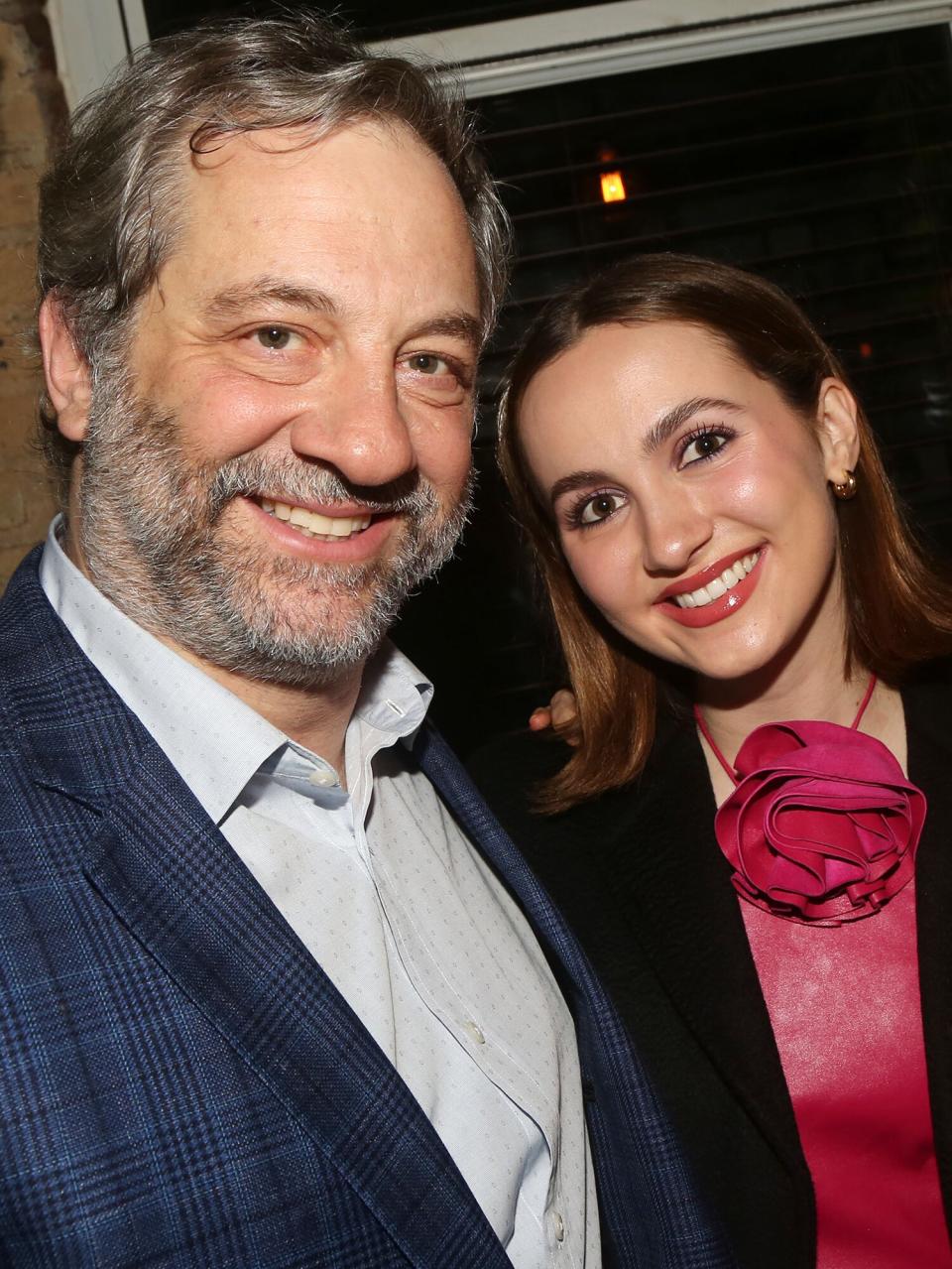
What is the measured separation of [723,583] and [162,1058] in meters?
1.17

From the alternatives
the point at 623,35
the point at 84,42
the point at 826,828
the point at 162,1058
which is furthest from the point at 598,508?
the point at 84,42

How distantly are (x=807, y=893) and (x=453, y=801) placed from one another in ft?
1.98

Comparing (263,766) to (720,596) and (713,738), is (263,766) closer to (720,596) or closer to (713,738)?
(720,596)

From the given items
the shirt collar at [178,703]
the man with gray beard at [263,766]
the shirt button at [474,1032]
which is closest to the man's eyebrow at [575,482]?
the man with gray beard at [263,766]

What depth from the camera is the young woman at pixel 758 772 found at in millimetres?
1625

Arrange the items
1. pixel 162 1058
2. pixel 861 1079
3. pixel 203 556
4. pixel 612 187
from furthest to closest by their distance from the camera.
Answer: pixel 612 187 < pixel 861 1079 < pixel 203 556 < pixel 162 1058

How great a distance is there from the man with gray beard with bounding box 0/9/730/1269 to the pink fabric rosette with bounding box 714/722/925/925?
1.23ft

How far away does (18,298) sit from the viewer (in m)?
2.55

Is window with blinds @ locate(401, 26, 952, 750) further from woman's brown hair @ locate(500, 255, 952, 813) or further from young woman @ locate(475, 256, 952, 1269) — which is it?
young woman @ locate(475, 256, 952, 1269)

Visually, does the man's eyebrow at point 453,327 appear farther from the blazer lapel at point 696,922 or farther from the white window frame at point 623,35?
the white window frame at point 623,35

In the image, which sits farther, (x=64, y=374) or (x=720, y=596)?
(x=720, y=596)

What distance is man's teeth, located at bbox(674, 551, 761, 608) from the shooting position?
5.90 feet

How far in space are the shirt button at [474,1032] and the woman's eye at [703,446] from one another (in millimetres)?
981

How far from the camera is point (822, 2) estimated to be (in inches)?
116
